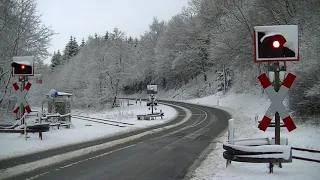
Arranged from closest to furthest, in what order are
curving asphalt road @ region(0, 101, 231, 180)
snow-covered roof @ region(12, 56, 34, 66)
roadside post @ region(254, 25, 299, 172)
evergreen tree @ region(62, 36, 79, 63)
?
roadside post @ region(254, 25, 299, 172), curving asphalt road @ region(0, 101, 231, 180), snow-covered roof @ region(12, 56, 34, 66), evergreen tree @ region(62, 36, 79, 63)

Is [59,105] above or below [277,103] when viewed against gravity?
below

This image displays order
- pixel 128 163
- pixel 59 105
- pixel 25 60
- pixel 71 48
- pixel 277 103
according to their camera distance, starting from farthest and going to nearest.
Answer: pixel 71 48
pixel 59 105
pixel 25 60
pixel 128 163
pixel 277 103

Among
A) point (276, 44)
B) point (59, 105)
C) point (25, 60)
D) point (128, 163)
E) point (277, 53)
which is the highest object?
point (25, 60)

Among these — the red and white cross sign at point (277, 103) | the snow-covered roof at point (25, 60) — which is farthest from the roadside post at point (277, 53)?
the snow-covered roof at point (25, 60)

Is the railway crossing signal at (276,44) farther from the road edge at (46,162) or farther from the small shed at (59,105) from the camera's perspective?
the small shed at (59,105)

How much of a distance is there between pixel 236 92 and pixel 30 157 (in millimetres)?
39719

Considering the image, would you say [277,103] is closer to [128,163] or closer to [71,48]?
[128,163]

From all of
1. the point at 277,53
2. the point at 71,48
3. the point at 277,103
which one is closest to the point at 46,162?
the point at 277,103

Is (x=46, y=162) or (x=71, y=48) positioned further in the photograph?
(x=71, y=48)

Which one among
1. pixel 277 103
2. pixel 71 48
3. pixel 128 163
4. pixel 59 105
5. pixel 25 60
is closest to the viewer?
pixel 277 103

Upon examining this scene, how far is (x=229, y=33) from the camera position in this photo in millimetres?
32969

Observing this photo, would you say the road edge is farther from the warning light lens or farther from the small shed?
the small shed

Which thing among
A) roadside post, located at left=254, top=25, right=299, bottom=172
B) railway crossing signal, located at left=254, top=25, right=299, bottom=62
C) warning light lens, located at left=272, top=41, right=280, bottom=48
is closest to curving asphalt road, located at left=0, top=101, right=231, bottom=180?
roadside post, located at left=254, top=25, right=299, bottom=172

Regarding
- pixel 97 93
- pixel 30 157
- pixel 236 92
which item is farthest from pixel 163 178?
pixel 97 93
